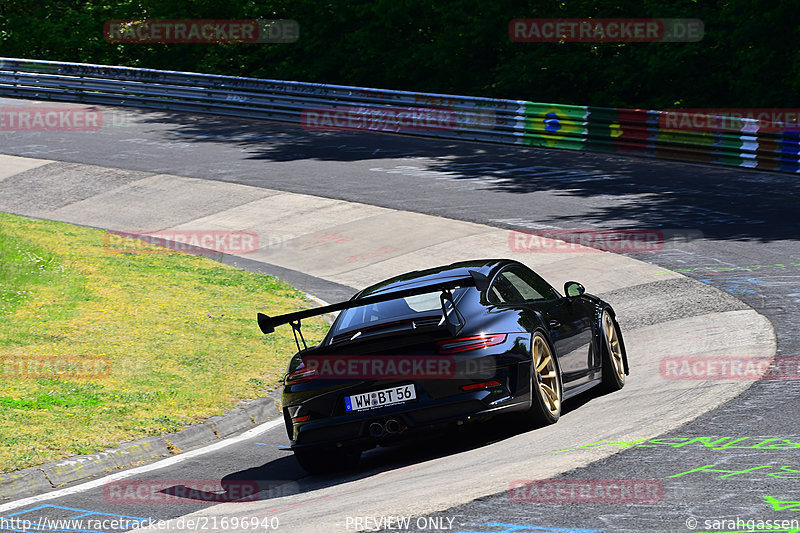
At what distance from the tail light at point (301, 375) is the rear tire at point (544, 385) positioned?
1.60 metres

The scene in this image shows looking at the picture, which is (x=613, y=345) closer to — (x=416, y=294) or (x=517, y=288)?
(x=517, y=288)

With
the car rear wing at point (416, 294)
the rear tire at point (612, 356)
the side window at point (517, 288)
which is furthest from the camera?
the rear tire at point (612, 356)

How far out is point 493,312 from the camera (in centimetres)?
810

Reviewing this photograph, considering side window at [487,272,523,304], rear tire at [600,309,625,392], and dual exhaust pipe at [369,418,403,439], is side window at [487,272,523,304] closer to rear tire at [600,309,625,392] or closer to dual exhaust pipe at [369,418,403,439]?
rear tire at [600,309,625,392]

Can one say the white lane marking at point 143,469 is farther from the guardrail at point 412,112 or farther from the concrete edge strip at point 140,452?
the guardrail at point 412,112

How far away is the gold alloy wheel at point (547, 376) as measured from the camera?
8.09 metres

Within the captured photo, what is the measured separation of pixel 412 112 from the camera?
28.0 m

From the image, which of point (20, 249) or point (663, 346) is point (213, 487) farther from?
point (20, 249)

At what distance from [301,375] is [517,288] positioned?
2.14 meters

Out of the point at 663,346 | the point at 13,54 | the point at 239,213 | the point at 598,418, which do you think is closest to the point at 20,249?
the point at 239,213

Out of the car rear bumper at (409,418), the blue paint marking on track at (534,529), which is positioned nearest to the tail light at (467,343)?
the car rear bumper at (409,418)

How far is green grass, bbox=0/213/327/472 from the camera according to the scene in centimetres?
925

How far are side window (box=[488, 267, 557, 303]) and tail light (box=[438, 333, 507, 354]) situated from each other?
673 millimetres

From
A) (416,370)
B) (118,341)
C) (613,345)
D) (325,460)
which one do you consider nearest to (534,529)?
(416,370)
